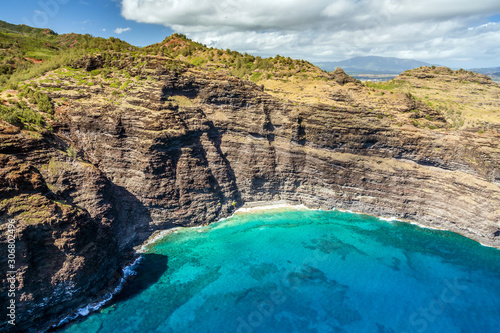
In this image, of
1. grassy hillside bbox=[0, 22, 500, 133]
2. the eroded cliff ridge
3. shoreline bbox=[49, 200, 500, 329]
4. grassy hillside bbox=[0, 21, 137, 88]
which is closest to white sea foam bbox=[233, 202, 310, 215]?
shoreline bbox=[49, 200, 500, 329]

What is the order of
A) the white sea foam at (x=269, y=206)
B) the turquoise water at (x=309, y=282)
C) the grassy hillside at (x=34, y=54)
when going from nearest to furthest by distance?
the turquoise water at (x=309, y=282)
the grassy hillside at (x=34, y=54)
the white sea foam at (x=269, y=206)

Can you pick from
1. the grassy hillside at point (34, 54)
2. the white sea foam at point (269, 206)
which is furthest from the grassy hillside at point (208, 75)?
the white sea foam at point (269, 206)

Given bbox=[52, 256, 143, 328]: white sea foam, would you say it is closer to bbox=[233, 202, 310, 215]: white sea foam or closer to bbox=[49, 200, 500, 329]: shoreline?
bbox=[49, 200, 500, 329]: shoreline

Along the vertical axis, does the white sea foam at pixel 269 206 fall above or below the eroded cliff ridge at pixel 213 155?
below

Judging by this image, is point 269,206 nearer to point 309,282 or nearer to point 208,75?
point 309,282

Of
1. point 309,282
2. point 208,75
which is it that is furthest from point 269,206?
point 208,75

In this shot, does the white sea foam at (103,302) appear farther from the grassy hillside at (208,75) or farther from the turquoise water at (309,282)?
the grassy hillside at (208,75)
